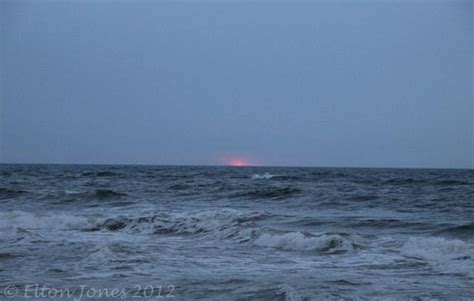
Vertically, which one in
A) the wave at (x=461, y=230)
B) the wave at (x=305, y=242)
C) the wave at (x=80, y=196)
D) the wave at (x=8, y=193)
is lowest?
the wave at (x=8, y=193)

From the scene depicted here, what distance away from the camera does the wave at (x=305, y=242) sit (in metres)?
11.4

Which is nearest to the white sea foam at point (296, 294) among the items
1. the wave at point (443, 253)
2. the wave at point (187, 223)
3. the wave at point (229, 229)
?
the wave at point (443, 253)

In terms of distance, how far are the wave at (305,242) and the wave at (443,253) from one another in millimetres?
1269

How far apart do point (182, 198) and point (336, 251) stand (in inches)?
601

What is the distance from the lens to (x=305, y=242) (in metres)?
11.8

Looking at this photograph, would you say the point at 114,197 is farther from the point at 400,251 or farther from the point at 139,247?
the point at 400,251

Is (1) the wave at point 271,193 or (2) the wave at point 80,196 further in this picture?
(1) the wave at point 271,193

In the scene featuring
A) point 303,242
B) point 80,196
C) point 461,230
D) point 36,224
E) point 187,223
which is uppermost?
point 461,230

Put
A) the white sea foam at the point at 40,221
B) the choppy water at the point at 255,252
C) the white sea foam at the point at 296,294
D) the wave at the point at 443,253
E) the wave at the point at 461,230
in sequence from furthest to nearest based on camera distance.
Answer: the white sea foam at the point at 40,221 < the wave at the point at 461,230 < the wave at the point at 443,253 < the choppy water at the point at 255,252 < the white sea foam at the point at 296,294

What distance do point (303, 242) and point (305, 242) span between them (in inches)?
1.7

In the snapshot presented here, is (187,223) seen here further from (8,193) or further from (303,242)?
(8,193)

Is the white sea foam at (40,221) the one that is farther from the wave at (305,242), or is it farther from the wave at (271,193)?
the wave at (271,193)

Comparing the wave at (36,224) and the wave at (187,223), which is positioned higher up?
the wave at (187,223)

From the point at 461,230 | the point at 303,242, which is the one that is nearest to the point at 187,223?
the point at 303,242
